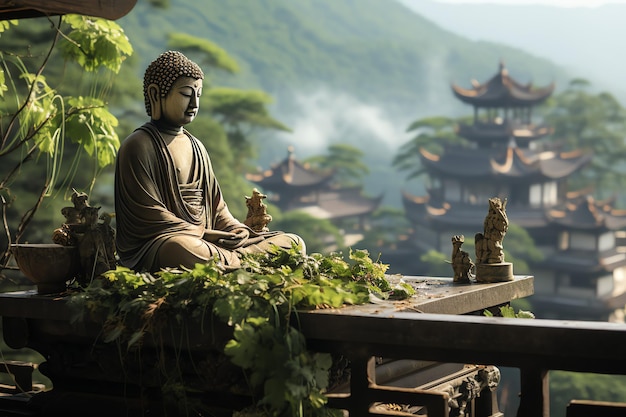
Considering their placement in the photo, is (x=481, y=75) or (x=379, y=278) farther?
(x=481, y=75)

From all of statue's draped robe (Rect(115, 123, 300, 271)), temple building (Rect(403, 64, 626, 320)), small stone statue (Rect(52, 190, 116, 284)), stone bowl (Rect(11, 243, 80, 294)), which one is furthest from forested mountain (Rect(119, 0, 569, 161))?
stone bowl (Rect(11, 243, 80, 294))

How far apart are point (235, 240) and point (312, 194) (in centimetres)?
2909

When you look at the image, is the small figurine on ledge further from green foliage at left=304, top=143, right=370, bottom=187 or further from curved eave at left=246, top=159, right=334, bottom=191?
green foliage at left=304, top=143, right=370, bottom=187

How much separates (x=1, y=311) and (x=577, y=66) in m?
58.1

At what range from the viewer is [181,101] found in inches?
229

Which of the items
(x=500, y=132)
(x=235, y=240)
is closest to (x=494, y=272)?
(x=235, y=240)

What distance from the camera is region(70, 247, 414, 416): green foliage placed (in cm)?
425

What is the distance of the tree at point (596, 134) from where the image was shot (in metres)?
37.0

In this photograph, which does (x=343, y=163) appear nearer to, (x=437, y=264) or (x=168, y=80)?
(x=437, y=264)

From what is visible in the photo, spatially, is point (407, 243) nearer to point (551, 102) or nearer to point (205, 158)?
point (551, 102)

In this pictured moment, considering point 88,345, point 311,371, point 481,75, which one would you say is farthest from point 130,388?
point 481,75

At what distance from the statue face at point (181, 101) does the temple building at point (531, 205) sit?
79.9ft

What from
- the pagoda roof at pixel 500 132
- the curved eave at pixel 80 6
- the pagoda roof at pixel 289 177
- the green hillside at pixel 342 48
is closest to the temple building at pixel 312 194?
the pagoda roof at pixel 289 177

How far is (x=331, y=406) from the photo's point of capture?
4.46 metres
